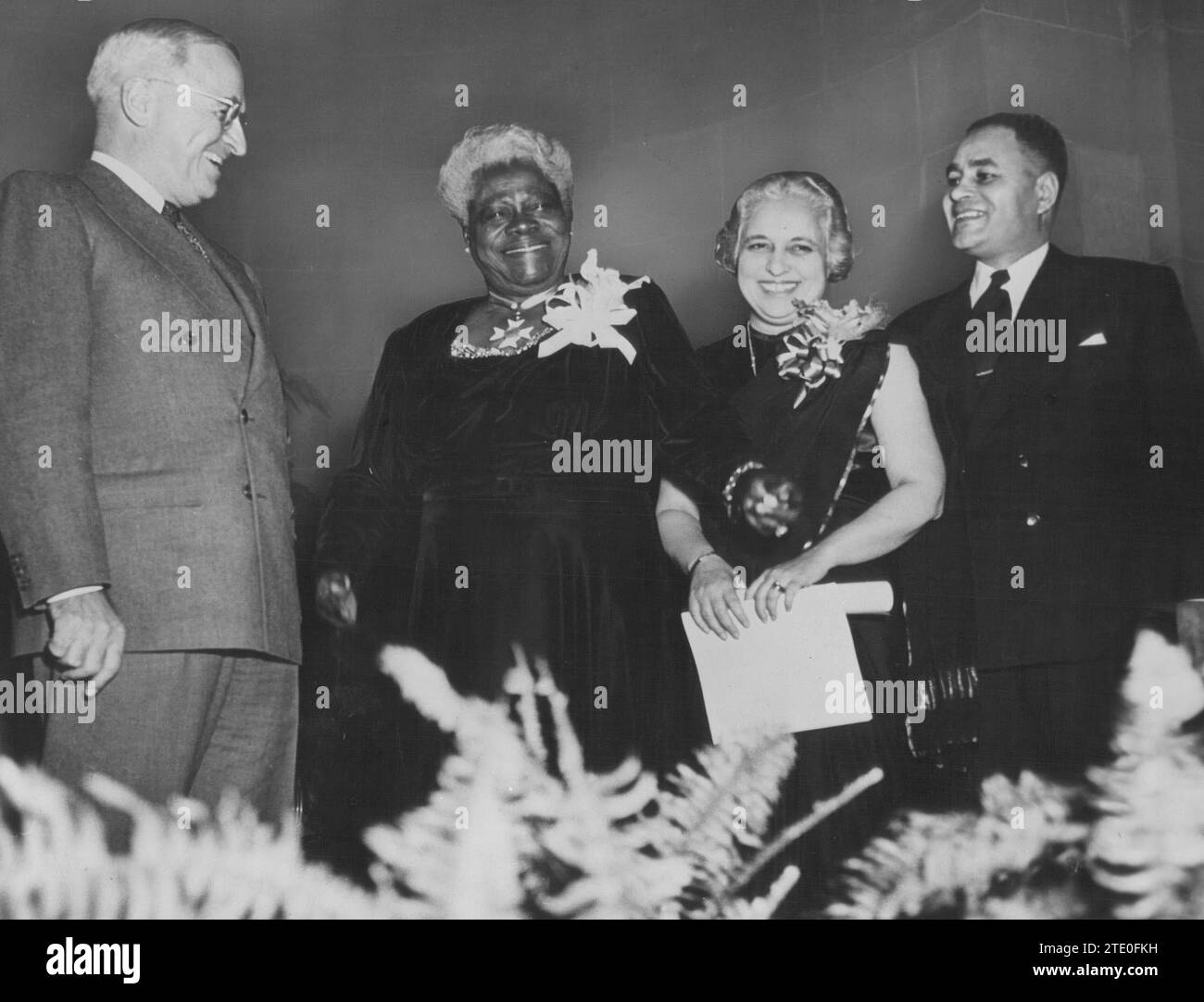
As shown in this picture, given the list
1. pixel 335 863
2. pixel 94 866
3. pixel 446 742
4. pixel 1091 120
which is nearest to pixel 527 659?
pixel 446 742

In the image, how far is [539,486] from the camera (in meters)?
4.75

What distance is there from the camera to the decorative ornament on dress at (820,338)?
4.80 m

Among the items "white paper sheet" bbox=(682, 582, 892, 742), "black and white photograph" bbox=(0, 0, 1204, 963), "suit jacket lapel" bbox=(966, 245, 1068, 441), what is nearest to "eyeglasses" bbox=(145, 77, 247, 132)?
"black and white photograph" bbox=(0, 0, 1204, 963)

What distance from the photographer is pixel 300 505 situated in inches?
186

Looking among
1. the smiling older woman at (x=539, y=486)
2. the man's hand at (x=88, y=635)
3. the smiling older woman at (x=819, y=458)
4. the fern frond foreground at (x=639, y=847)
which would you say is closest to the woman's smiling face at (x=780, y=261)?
the smiling older woman at (x=819, y=458)

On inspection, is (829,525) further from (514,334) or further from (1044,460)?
(514,334)

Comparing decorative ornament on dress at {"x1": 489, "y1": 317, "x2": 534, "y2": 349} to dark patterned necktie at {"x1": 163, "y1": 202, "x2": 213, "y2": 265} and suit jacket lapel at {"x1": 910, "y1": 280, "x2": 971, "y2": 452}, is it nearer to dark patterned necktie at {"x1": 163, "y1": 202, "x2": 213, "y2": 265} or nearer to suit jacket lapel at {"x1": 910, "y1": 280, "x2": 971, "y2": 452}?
dark patterned necktie at {"x1": 163, "y1": 202, "x2": 213, "y2": 265}

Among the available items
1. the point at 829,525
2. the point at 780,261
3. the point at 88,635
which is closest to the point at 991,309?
the point at 780,261

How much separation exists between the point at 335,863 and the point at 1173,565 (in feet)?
8.38

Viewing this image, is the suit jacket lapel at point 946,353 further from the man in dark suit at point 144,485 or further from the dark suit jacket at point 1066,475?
the man in dark suit at point 144,485

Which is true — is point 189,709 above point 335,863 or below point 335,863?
above

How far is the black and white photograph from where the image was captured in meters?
4.48

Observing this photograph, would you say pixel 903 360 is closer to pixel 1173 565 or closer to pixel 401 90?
pixel 1173 565

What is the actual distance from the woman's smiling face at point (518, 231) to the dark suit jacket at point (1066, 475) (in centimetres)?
105
